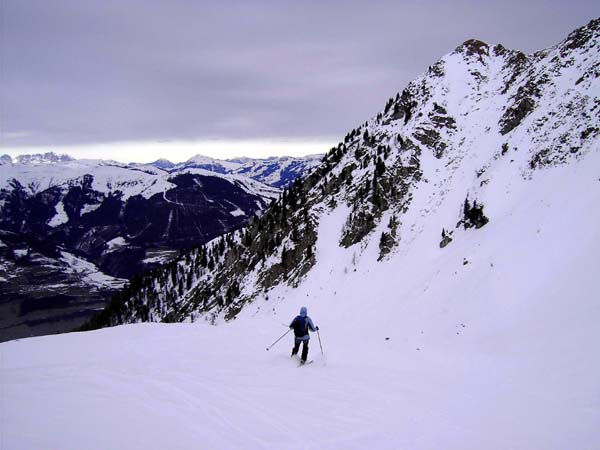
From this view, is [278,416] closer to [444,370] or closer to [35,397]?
[35,397]

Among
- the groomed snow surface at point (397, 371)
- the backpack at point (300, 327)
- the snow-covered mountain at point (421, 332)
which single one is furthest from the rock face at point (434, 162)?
the backpack at point (300, 327)

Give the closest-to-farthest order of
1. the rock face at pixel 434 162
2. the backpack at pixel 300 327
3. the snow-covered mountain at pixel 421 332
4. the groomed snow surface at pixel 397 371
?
the groomed snow surface at pixel 397 371 → the snow-covered mountain at pixel 421 332 → the backpack at pixel 300 327 → the rock face at pixel 434 162

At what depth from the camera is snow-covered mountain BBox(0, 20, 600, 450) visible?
7.78 metres

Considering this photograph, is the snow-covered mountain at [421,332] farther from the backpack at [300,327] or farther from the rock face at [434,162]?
the backpack at [300,327]

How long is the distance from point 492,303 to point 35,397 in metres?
19.6

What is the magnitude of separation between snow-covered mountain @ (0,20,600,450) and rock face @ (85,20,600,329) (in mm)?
300

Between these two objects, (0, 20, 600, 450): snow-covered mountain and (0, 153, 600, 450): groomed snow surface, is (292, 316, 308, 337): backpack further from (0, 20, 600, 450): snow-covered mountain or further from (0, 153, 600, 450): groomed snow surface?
(0, 20, 600, 450): snow-covered mountain

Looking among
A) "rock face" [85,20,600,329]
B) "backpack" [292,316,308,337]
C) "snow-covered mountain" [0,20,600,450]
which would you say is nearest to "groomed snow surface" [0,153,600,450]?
"snow-covered mountain" [0,20,600,450]

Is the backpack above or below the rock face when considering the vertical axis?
below

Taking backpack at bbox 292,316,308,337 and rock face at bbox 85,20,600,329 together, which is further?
rock face at bbox 85,20,600,329

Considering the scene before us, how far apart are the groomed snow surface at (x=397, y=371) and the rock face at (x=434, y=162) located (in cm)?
589

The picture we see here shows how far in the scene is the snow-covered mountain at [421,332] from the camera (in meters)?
7.78

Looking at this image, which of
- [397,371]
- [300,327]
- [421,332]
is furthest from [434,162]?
[300,327]

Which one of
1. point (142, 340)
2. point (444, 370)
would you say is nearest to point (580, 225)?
point (444, 370)
